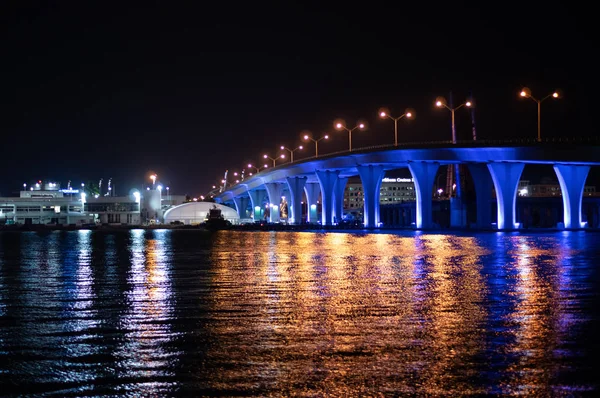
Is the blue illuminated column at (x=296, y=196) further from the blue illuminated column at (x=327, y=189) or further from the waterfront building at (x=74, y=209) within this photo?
the waterfront building at (x=74, y=209)

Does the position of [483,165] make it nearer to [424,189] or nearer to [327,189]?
[424,189]

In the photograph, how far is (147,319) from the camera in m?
18.0

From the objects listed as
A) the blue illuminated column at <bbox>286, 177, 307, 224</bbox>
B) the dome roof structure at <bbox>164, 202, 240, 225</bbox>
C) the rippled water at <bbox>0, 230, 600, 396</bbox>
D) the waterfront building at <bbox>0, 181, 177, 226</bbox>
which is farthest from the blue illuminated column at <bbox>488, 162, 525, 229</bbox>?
the waterfront building at <bbox>0, 181, 177, 226</bbox>

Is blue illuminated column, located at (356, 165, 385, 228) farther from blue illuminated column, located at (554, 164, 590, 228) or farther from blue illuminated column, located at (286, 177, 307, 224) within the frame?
blue illuminated column, located at (286, 177, 307, 224)

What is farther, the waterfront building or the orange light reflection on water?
the waterfront building

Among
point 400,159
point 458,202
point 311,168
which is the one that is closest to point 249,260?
point 400,159

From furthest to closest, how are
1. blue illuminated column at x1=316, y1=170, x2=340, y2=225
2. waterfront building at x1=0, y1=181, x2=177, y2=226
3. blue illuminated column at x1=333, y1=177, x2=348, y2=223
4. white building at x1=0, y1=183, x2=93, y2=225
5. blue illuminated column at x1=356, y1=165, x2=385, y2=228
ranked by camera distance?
white building at x1=0, y1=183, x2=93, y2=225 < waterfront building at x1=0, y1=181, x2=177, y2=226 < blue illuminated column at x1=333, y1=177, x2=348, y2=223 < blue illuminated column at x1=316, y1=170, x2=340, y2=225 < blue illuminated column at x1=356, y1=165, x2=385, y2=228

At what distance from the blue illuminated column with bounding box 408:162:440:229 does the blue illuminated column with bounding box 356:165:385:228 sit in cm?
1339

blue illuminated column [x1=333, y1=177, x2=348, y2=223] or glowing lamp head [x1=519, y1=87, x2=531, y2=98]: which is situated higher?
glowing lamp head [x1=519, y1=87, x2=531, y2=98]

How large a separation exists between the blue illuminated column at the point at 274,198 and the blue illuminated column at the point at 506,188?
92436 mm

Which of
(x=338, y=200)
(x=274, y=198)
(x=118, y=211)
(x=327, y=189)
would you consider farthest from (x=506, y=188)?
(x=118, y=211)

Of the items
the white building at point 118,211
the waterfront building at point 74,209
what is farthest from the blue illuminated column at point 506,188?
the white building at point 118,211

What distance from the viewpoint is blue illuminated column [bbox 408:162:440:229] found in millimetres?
109625

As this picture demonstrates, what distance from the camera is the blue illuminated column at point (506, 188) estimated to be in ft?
325
